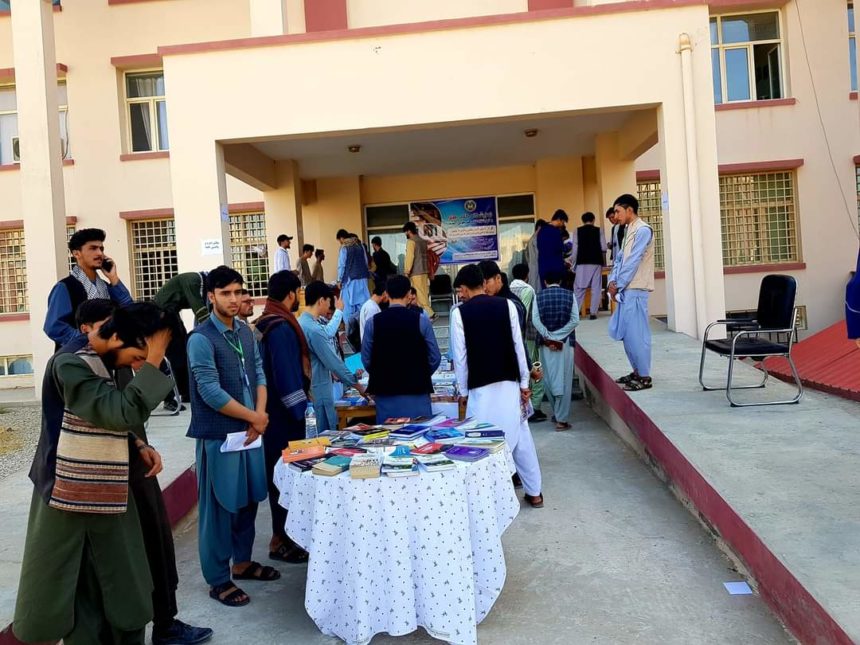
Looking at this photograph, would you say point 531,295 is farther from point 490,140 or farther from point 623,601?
point 490,140

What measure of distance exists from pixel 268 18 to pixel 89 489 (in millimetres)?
9095

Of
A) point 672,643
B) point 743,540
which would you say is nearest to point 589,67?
point 743,540

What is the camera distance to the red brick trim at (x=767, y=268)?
43.3 feet

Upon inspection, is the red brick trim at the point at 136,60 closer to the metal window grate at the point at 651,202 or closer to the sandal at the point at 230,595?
the metal window grate at the point at 651,202

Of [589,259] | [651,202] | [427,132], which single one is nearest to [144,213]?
[427,132]

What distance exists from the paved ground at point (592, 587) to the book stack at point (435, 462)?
808 mm

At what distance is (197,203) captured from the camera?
9.66 metres

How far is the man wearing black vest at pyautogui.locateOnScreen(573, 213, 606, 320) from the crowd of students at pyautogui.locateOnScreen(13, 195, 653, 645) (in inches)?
187

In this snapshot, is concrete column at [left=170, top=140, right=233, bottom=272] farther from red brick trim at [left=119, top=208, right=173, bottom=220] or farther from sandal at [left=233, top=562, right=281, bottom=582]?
sandal at [left=233, top=562, right=281, bottom=582]

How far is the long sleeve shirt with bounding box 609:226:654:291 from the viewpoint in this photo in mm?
6508

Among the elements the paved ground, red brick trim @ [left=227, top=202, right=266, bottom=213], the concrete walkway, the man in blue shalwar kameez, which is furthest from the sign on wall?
the paved ground

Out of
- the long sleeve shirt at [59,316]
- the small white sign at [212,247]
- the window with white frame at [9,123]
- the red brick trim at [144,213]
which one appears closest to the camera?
the long sleeve shirt at [59,316]

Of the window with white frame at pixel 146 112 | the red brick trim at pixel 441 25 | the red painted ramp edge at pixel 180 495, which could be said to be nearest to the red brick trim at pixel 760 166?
the red brick trim at pixel 441 25

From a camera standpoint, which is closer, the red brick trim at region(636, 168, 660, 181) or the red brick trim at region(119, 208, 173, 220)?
the red brick trim at region(636, 168, 660, 181)
